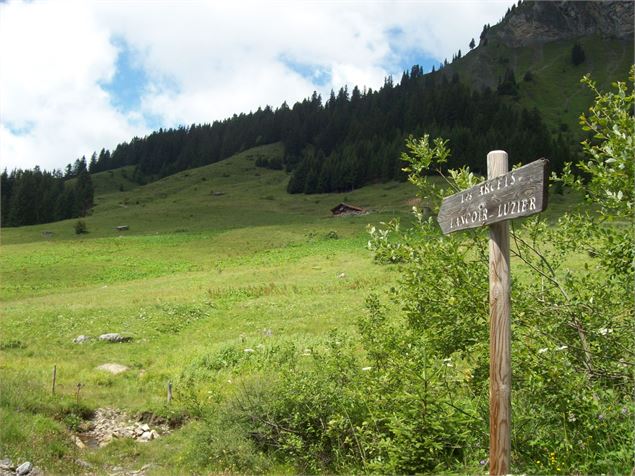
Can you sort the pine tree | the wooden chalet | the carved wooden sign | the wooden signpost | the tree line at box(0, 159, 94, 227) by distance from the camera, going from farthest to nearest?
1. the pine tree
2. the tree line at box(0, 159, 94, 227)
3. the wooden chalet
4. the wooden signpost
5. the carved wooden sign

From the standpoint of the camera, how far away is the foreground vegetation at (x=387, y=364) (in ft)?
18.7

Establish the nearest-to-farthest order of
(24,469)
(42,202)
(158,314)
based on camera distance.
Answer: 1. (24,469)
2. (158,314)
3. (42,202)

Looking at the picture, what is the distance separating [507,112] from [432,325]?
14619 cm

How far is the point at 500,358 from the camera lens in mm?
4809

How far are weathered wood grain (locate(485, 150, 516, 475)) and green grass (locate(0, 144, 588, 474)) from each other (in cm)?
604

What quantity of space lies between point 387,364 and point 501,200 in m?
3.65

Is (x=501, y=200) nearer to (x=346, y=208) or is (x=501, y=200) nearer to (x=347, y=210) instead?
(x=347, y=210)

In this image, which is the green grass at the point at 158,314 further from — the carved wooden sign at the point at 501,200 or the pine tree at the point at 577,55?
the pine tree at the point at 577,55

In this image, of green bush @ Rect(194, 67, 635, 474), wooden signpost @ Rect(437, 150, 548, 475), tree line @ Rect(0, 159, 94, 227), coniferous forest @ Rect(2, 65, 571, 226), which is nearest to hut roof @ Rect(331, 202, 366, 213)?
coniferous forest @ Rect(2, 65, 571, 226)

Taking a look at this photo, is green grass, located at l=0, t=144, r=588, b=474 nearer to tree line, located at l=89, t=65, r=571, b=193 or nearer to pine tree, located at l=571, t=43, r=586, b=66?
tree line, located at l=89, t=65, r=571, b=193

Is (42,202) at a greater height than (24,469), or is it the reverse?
(42,202)

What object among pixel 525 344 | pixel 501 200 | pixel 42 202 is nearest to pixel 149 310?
pixel 525 344

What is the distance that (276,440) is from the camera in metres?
9.50

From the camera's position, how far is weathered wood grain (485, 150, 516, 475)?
4.77 meters
